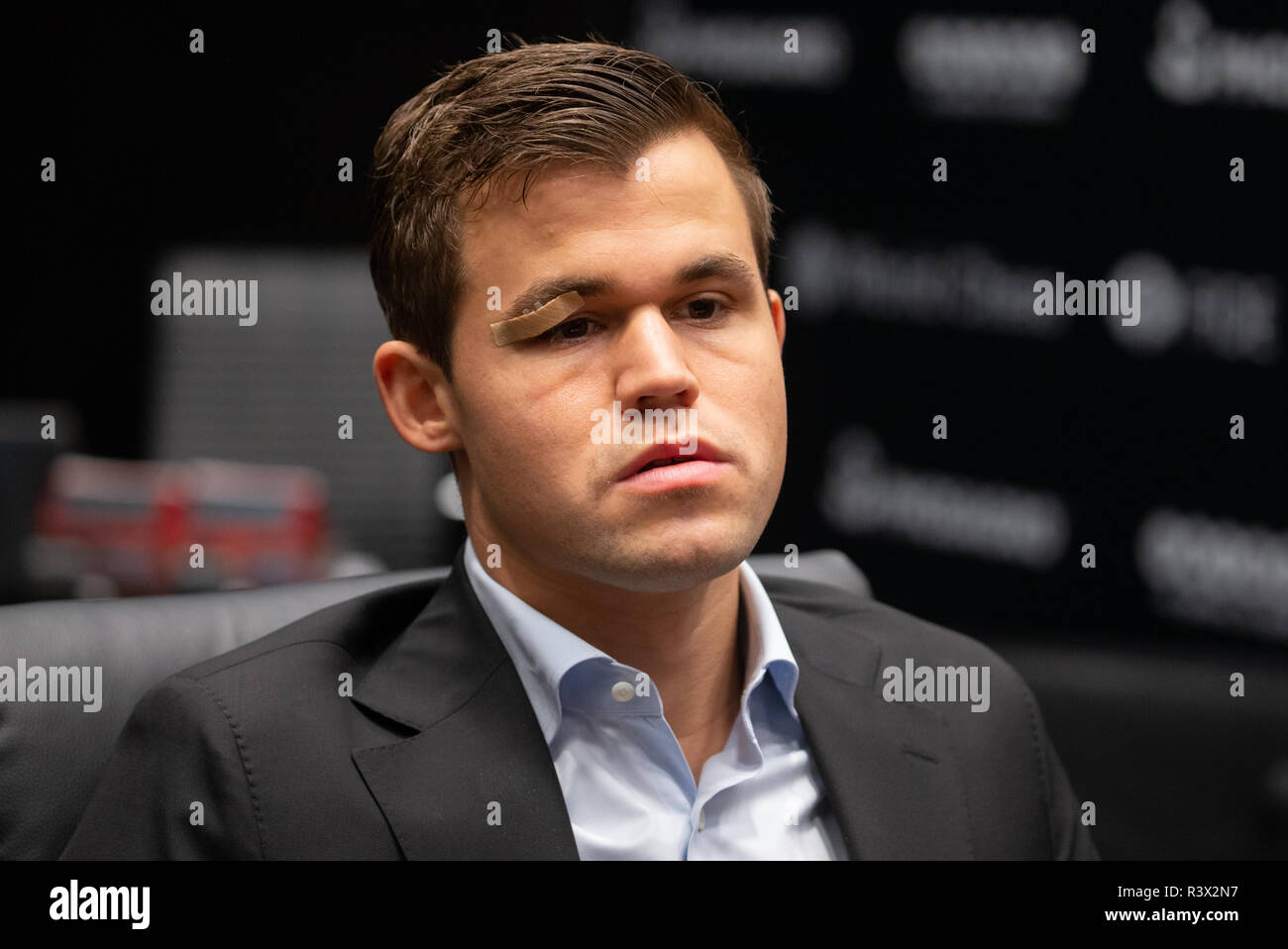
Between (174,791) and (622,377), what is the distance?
0.69 meters

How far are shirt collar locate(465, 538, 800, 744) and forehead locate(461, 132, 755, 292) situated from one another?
0.40 metres

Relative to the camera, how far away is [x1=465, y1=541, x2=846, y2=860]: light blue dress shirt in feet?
4.77

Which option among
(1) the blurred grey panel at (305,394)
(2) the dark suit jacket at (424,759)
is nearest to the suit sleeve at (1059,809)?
(2) the dark suit jacket at (424,759)

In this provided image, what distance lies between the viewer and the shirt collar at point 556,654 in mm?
1485

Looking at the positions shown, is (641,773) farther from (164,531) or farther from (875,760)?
(164,531)

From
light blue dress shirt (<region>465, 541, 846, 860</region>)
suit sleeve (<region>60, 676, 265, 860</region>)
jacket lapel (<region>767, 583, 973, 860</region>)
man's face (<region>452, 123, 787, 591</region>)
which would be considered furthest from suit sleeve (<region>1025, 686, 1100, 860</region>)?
suit sleeve (<region>60, 676, 265, 860</region>)

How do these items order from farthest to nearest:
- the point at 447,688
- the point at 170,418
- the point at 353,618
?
the point at 170,418 < the point at 353,618 < the point at 447,688

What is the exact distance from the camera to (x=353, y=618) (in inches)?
63.7

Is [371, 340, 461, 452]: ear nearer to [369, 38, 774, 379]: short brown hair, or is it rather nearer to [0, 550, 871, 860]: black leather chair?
[369, 38, 774, 379]: short brown hair

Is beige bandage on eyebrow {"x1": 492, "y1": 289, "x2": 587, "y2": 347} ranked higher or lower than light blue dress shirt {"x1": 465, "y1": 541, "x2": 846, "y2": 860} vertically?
higher

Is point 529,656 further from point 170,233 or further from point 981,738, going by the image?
point 170,233

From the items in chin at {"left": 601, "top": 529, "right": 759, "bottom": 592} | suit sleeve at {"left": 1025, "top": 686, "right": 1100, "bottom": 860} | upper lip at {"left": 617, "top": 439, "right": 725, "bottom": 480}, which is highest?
upper lip at {"left": 617, "top": 439, "right": 725, "bottom": 480}
